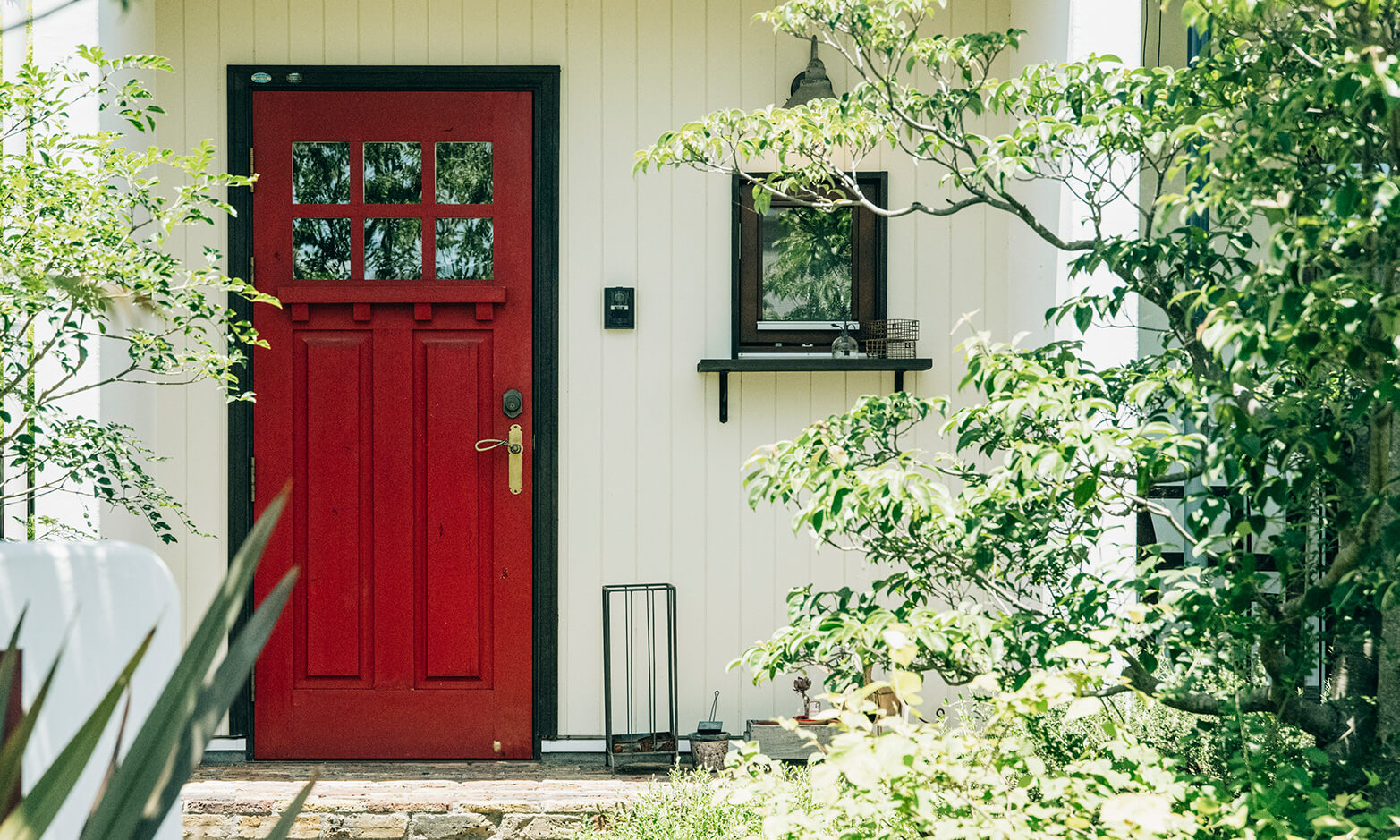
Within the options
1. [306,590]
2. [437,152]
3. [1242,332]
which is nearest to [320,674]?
[306,590]

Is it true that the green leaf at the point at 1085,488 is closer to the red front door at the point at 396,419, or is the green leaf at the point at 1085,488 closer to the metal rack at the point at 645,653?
the metal rack at the point at 645,653

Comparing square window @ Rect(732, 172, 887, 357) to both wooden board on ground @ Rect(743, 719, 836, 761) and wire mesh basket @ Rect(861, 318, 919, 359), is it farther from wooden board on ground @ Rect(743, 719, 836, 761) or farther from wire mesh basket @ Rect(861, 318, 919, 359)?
wooden board on ground @ Rect(743, 719, 836, 761)

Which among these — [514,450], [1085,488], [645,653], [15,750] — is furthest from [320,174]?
[15,750]

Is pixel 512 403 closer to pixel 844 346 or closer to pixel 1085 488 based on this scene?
pixel 844 346

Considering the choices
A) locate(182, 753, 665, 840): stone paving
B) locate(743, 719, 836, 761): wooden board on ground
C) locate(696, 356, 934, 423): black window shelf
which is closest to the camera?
locate(182, 753, 665, 840): stone paving

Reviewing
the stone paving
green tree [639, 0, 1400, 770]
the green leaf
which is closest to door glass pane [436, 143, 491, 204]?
green tree [639, 0, 1400, 770]

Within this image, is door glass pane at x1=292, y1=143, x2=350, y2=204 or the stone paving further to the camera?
door glass pane at x1=292, y1=143, x2=350, y2=204

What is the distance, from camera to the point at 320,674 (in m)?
3.58

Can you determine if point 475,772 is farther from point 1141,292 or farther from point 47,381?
point 1141,292

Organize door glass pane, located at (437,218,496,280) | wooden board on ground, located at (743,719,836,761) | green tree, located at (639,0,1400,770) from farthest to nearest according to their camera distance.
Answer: door glass pane, located at (437,218,496,280) → wooden board on ground, located at (743,719,836,761) → green tree, located at (639,0,1400,770)

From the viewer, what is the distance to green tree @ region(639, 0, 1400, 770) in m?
1.44

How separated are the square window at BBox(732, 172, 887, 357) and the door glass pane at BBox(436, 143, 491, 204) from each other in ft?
2.72

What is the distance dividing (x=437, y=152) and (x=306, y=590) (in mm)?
1494

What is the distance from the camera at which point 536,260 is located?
11.9ft
